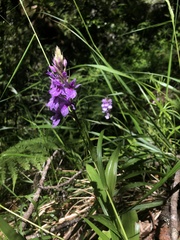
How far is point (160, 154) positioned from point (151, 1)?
3183 mm

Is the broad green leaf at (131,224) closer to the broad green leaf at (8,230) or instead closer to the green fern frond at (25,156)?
the broad green leaf at (8,230)

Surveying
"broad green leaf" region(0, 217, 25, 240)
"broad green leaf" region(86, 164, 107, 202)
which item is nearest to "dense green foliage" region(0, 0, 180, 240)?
"broad green leaf" region(86, 164, 107, 202)

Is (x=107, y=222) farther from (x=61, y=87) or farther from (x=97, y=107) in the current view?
(x=97, y=107)

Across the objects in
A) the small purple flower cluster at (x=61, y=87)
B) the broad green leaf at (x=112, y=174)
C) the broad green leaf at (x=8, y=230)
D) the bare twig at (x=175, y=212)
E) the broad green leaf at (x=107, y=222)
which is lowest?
the bare twig at (x=175, y=212)

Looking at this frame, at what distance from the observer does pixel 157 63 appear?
3365 mm

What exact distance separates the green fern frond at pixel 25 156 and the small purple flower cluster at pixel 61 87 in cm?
51

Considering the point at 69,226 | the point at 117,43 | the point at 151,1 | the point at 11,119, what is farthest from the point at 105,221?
the point at 151,1

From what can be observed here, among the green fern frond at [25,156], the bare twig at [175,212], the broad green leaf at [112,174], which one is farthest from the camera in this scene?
the green fern frond at [25,156]

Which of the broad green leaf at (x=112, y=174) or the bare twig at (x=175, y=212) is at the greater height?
the broad green leaf at (x=112, y=174)

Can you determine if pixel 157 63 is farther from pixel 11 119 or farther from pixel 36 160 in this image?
pixel 36 160

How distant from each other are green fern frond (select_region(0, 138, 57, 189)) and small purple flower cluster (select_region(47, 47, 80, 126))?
1.68 ft

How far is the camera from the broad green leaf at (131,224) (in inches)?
48.8

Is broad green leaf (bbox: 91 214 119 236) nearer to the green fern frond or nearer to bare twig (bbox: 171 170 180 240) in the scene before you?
bare twig (bbox: 171 170 180 240)

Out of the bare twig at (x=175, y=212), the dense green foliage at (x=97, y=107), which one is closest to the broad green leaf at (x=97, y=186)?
the dense green foliage at (x=97, y=107)
